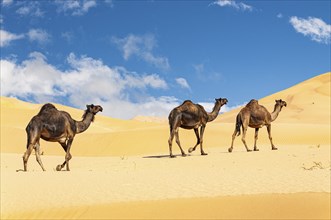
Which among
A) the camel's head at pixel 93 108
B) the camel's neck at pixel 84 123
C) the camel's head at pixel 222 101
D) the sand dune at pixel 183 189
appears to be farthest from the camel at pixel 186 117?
the camel's neck at pixel 84 123

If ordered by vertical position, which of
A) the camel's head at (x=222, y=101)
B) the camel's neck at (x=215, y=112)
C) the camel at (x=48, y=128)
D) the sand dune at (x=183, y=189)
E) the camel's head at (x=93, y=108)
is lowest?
the sand dune at (x=183, y=189)

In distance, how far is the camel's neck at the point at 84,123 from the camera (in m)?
15.7

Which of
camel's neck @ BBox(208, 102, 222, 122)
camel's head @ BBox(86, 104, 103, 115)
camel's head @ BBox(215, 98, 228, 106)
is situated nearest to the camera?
camel's head @ BBox(86, 104, 103, 115)

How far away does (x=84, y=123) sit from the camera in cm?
1594

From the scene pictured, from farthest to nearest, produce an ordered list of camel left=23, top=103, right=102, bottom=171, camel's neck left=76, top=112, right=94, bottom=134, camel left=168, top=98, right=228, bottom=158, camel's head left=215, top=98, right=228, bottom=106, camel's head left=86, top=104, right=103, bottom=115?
camel's head left=215, top=98, right=228, bottom=106 < camel left=168, top=98, right=228, bottom=158 < camel's head left=86, top=104, right=103, bottom=115 < camel's neck left=76, top=112, right=94, bottom=134 < camel left=23, top=103, right=102, bottom=171

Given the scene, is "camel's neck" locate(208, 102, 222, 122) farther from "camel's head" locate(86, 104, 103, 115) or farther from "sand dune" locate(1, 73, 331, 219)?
"camel's head" locate(86, 104, 103, 115)

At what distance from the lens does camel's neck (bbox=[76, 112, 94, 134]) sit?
15.7 metres

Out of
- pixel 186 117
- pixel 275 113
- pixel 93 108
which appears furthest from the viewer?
pixel 275 113

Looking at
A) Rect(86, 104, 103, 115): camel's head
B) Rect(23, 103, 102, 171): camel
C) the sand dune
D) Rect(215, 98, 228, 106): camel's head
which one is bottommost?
the sand dune

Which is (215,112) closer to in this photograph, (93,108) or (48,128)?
(93,108)

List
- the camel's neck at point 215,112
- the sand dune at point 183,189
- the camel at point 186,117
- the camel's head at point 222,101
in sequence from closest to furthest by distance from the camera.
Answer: the sand dune at point 183,189
the camel at point 186,117
the camel's neck at point 215,112
the camel's head at point 222,101

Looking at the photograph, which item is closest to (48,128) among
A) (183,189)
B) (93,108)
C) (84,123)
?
(84,123)

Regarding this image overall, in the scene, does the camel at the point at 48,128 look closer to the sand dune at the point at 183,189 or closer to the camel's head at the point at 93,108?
the sand dune at the point at 183,189

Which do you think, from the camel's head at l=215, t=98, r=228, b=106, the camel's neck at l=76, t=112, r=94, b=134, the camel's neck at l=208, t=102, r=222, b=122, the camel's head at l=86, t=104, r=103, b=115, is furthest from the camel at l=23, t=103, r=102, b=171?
the camel's head at l=215, t=98, r=228, b=106
